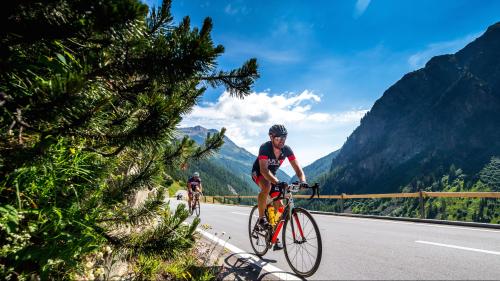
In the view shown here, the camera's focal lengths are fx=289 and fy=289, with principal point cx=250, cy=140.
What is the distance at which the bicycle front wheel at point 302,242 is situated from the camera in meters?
3.67

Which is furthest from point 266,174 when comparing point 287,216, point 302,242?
point 302,242

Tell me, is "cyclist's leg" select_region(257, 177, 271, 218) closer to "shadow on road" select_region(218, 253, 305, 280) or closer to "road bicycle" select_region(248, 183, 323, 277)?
"road bicycle" select_region(248, 183, 323, 277)

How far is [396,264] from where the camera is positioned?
4.00 m

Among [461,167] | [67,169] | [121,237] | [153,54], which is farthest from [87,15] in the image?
[461,167]

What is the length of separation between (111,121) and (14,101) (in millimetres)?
609

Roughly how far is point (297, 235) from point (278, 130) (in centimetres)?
166

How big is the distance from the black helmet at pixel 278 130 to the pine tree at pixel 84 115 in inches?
85.0

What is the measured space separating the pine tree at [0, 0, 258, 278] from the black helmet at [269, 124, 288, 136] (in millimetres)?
2159

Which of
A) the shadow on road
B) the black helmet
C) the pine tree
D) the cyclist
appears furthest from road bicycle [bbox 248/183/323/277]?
the cyclist

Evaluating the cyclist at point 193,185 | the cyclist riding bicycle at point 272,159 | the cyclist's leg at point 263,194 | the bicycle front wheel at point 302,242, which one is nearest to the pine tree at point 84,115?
the bicycle front wheel at point 302,242

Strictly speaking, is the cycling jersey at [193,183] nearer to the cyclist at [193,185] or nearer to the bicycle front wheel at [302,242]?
the cyclist at [193,185]

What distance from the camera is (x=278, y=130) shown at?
4754mm

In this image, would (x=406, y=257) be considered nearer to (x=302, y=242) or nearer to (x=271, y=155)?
(x=302, y=242)

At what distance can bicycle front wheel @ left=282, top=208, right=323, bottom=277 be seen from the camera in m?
3.67
